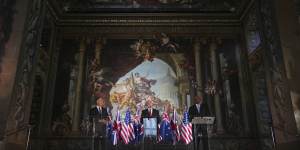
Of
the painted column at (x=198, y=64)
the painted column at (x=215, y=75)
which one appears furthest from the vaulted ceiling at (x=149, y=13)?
the painted column at (x=215, y=75)

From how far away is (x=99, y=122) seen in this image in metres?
13.3

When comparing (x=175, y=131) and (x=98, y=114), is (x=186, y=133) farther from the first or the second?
(x=98, y=114)

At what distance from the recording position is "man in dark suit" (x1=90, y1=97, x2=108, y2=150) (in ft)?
42.6

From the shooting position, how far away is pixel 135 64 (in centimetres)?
1553

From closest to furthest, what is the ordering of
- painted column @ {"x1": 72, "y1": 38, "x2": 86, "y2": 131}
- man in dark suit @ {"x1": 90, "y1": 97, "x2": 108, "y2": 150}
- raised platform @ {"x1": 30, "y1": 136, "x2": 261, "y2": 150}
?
man in dark suit @ {"x1": 90, "y1": 97, "x2": 108, "y2": 150}
raised platform @ {"x1": 30, "y1": 136, "x2": 261, "y2": 150}
painted column @ {"x1": 72, "y1": 38, "x2": 86, "y2": 131}

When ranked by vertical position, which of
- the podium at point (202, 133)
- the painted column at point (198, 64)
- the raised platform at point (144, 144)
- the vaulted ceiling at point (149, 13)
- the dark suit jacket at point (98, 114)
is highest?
the vaulted ceiling at point (149, 13)

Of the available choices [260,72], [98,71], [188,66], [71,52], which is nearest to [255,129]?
[260,72]

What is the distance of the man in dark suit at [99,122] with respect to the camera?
12977 mm

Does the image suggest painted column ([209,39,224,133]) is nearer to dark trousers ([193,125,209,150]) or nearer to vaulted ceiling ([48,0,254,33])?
dark trousers ([193,125,209,150])

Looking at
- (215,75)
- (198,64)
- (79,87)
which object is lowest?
(79,87)

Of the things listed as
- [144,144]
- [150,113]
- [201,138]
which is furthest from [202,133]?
[144,144]

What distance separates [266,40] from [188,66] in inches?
173

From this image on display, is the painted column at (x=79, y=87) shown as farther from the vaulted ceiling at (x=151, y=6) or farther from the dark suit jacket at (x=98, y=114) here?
the vaulted ceiling at (x=151, y=6)

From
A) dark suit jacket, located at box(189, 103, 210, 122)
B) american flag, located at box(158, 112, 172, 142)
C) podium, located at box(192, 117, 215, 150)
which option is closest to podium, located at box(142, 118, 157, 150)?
american flag, located at box(158, 112, 172, 142)
